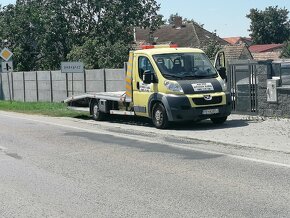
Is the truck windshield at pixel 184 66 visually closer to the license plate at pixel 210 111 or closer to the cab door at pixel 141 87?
the cab door at pixel 141 87

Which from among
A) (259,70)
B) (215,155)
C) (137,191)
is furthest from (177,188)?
(259,70)

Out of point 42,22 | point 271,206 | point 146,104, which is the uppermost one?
point 42,22

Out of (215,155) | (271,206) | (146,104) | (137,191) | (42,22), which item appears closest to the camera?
(271,206)

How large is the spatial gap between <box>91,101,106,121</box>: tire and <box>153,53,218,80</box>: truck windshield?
133 inches

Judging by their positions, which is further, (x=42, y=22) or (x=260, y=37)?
(x=260, y=37)

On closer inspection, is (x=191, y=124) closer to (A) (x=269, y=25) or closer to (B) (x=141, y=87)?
(B) (x=141, y=87)

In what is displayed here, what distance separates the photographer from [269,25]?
94.6m

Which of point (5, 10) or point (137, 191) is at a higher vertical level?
point (5, 10)

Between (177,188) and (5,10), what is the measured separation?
41.0 metres

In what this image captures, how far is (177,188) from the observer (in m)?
6.97

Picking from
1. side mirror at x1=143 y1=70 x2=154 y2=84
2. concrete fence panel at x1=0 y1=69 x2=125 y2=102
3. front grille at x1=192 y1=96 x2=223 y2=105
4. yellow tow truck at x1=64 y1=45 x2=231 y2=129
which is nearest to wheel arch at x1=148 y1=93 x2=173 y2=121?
yellow tow truck at x1=64 y1=45 x2=231 y2=129

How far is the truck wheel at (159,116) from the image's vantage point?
523 inches

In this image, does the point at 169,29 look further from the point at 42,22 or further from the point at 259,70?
the point at 259,70

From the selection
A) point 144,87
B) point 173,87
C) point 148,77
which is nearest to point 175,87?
point 173,87
